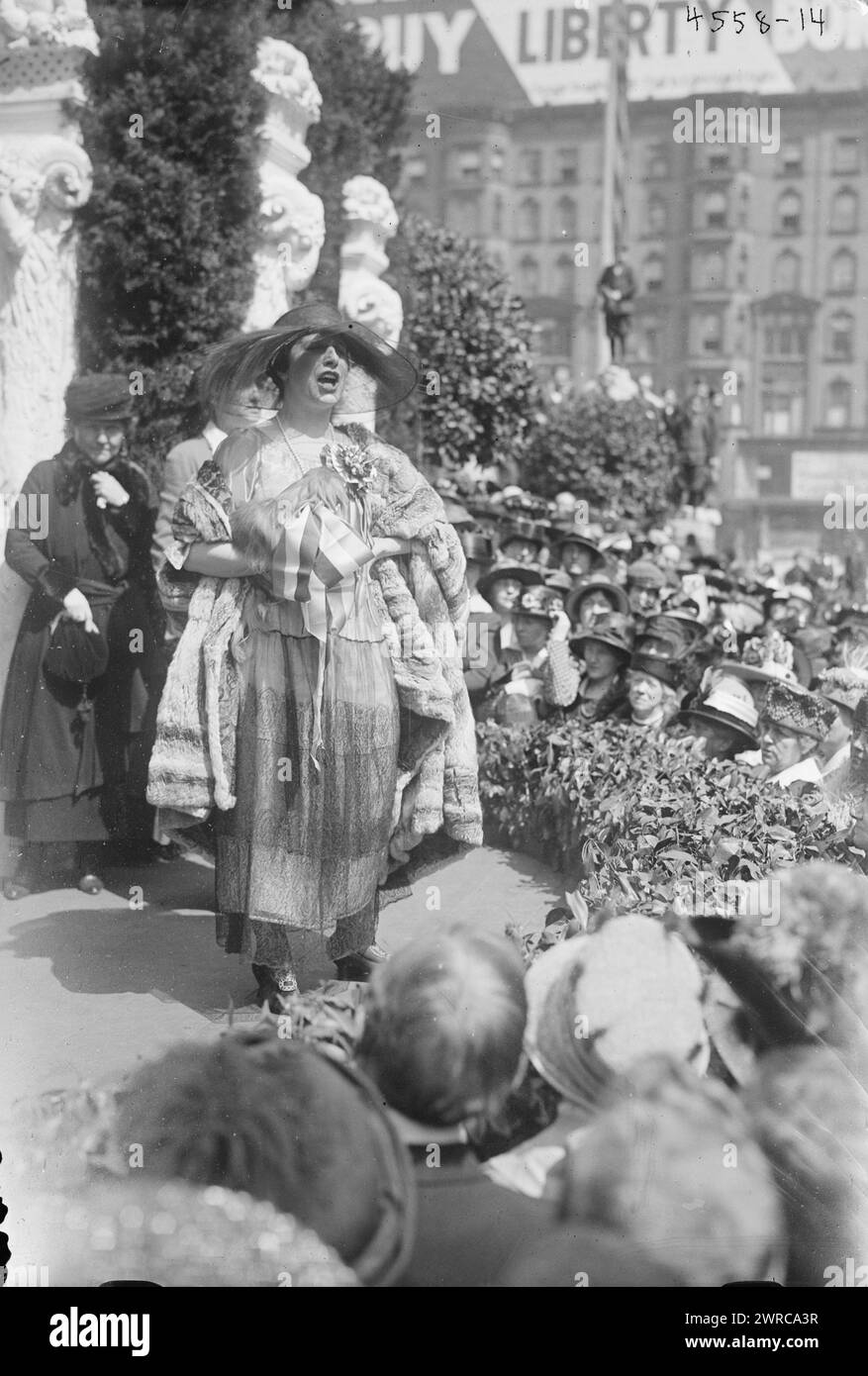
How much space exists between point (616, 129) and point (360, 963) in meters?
2.82

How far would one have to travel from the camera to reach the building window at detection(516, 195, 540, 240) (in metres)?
7.04

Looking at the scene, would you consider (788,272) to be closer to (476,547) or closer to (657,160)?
(657,160)

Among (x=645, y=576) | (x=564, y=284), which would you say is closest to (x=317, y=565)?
(x=645, y=576)

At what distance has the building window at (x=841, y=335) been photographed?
187 inches

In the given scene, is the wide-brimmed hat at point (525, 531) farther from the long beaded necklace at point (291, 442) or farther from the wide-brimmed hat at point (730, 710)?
the long beaded necklace at point (291, 442)

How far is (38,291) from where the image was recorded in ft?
15.0

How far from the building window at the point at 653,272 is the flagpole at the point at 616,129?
2.37m

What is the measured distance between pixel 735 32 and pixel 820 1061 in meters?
2.42

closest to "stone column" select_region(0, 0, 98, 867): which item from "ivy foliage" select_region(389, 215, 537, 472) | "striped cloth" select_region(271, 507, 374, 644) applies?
"striped cloth" select_region(271, 507, 374, 644)

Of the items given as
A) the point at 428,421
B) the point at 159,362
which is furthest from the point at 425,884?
the point at 428,421

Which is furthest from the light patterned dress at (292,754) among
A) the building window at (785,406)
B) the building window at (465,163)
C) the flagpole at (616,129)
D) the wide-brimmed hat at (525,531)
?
the wide-brimmed hat at (525,531)

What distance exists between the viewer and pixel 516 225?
7859 millimetres

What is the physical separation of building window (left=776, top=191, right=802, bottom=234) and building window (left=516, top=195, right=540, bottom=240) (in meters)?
1.79
